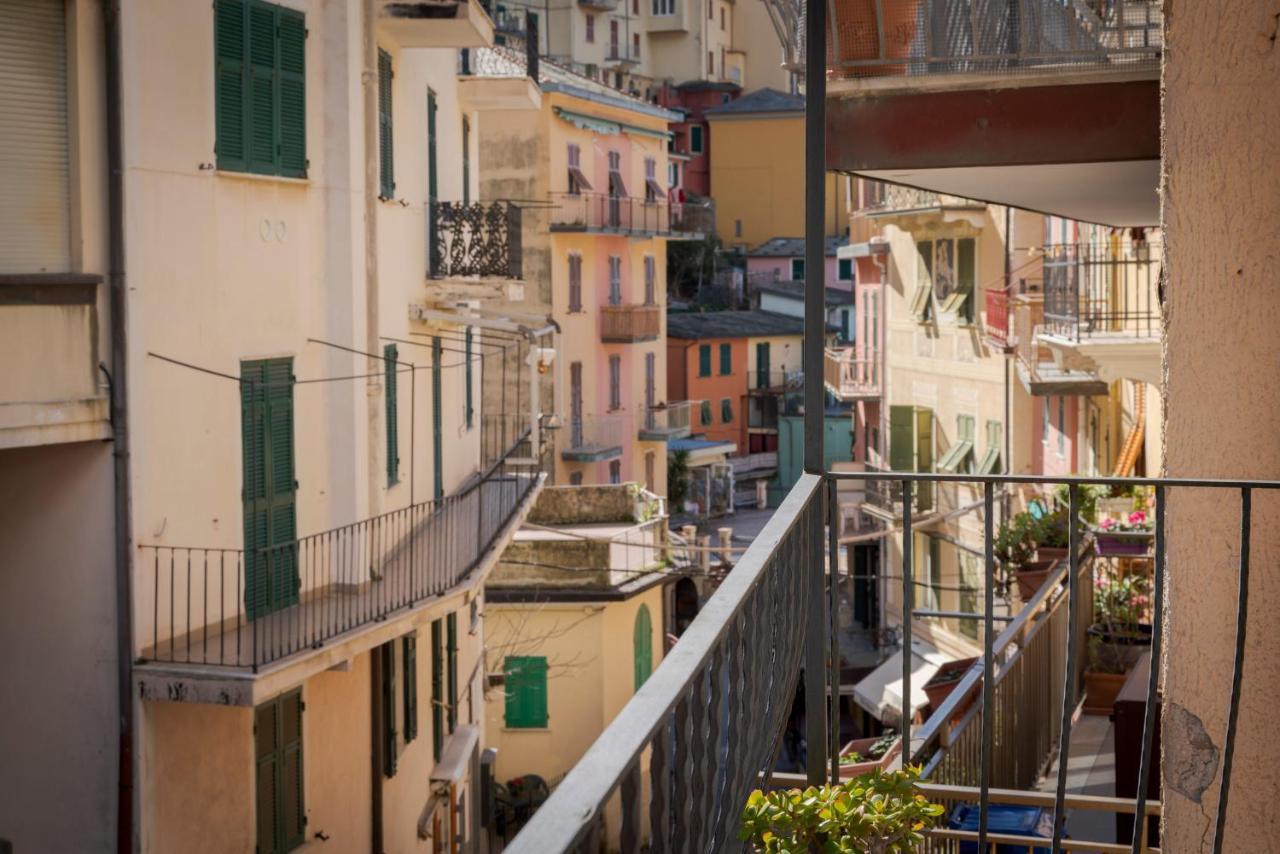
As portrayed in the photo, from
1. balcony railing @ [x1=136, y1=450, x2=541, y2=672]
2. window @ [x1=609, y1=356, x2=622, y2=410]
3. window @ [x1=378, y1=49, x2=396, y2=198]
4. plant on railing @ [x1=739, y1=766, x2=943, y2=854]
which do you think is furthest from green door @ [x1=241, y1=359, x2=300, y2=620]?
window @ [x1=609, y1=356, x2=622, y2=410]

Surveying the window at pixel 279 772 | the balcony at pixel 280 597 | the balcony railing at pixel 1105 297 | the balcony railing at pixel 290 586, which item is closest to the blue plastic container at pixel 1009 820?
the balcony railing at pixel 290 586

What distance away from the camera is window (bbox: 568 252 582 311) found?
42.3m

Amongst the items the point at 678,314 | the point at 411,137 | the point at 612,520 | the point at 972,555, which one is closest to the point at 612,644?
the point at 612,520

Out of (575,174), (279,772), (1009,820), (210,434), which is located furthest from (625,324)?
(1009,820)

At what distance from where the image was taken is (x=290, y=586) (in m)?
14.8

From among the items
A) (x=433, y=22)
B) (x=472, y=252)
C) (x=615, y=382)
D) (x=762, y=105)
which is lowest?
(x=615, y=382)

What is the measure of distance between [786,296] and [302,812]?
52.0 meters

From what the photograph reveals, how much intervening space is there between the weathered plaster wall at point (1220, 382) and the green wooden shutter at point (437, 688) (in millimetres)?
14605

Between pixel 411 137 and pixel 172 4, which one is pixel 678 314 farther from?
pixel 172 4

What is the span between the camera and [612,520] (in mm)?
28203

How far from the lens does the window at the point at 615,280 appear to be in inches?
1758

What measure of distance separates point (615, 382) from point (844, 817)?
41648 millimetres

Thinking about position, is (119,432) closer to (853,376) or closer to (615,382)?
(853,376)

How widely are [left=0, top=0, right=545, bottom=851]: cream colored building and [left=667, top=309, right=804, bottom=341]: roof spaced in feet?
131
